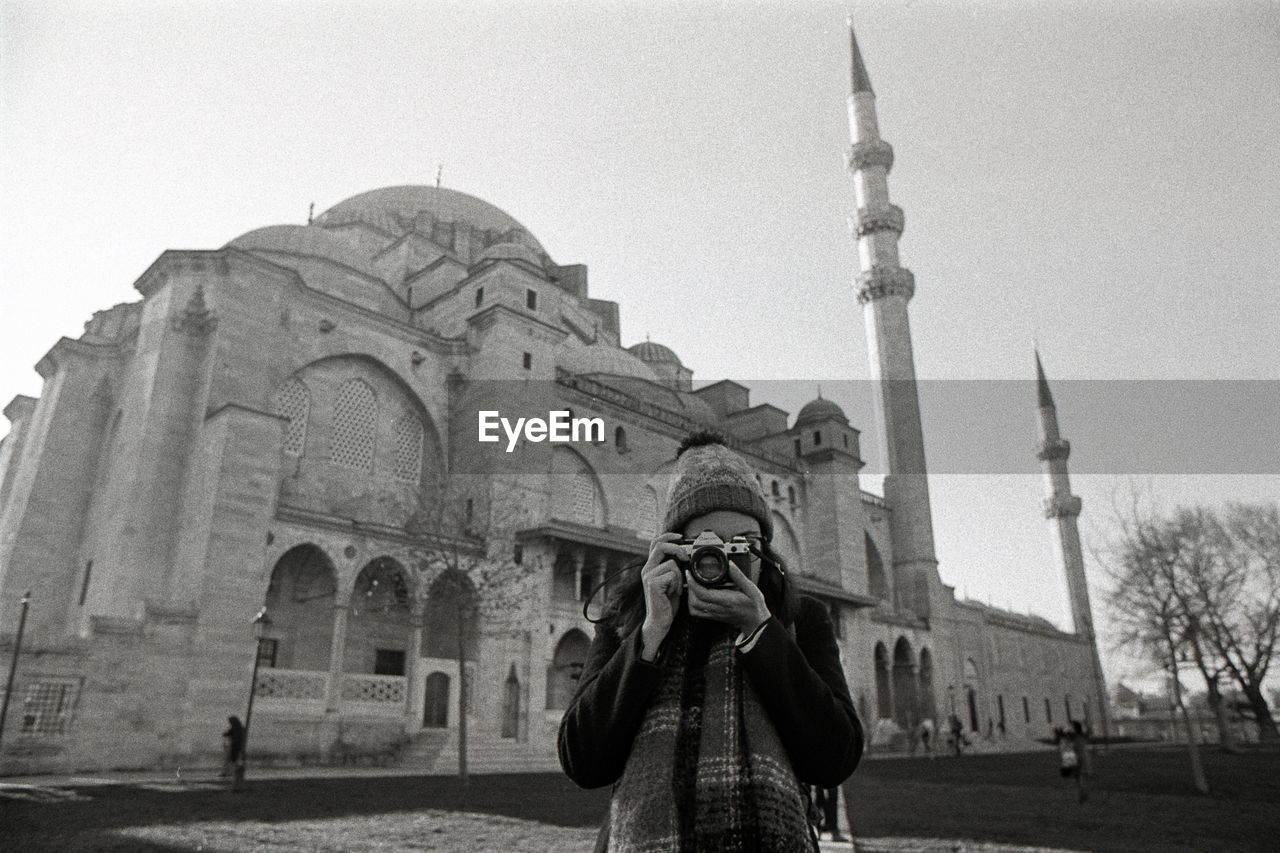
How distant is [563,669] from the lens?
21.2 meters

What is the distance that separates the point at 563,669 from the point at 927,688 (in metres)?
18.9

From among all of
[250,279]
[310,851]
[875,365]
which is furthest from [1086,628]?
[310,851]

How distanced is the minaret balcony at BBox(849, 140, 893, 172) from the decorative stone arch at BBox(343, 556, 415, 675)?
90.9ft

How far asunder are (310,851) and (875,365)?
33.1 meters

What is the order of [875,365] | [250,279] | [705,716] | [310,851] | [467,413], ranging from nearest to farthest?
[705,716] → [310,851] → [250,279] → [467,413] → [875,365]

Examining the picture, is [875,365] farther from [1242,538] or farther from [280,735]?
A: [280,735]

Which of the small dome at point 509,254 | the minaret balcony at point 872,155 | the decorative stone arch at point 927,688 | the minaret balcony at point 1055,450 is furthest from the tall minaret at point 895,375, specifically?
the small dome at point 509,254

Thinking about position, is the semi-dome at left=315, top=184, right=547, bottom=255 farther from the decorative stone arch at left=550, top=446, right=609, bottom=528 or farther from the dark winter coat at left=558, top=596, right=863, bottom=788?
the dark winter coat at left=558, top=596, right=863, bottom=788

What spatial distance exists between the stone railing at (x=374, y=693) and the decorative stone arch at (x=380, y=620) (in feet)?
2.63

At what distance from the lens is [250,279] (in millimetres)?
18172

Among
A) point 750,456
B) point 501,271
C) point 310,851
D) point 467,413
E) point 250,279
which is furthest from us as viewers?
point 750,456

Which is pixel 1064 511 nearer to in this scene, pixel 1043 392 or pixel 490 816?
pixel 1043 392

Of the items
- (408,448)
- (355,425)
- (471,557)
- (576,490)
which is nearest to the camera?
(471,557)

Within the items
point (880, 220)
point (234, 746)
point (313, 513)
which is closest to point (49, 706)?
point (234, 746)
